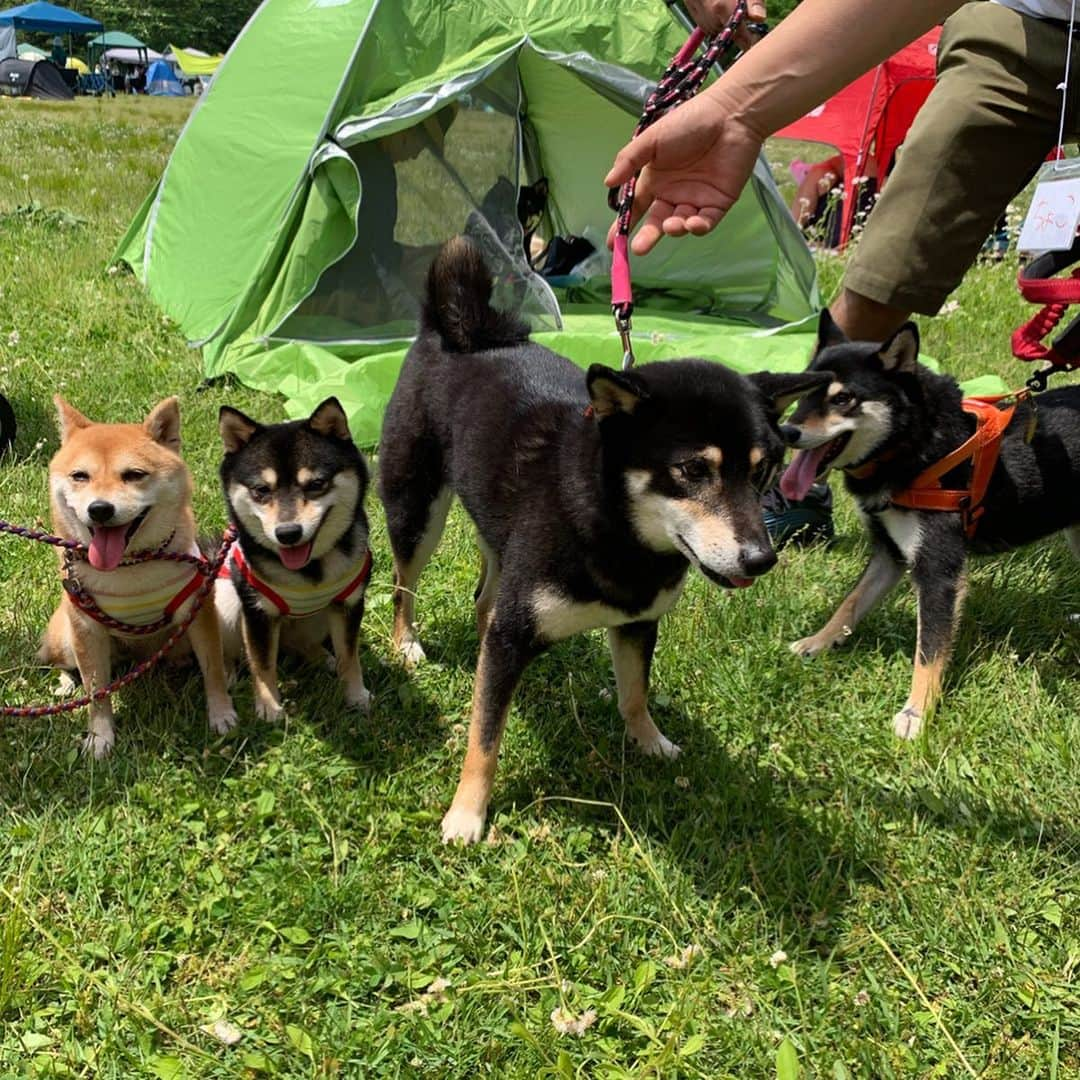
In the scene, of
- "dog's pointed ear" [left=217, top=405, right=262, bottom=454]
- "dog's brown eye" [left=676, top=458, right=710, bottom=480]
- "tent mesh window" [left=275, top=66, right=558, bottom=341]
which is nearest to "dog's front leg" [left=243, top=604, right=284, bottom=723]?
"dog's pointed ear" [left=217, top=405, right=262, bottom=454]

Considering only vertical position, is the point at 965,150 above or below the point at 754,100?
below

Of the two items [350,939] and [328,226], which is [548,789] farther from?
[328,226]

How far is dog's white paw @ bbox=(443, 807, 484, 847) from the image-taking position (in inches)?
94.8

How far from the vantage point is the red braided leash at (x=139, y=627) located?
2488 mm

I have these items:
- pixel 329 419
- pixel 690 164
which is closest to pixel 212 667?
pixel 329 419

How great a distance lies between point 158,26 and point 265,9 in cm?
5868

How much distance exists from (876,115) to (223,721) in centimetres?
1120

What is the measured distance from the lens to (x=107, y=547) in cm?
254

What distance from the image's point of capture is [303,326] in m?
5.57

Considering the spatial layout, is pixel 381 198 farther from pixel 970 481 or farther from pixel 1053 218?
pixel 1053 218

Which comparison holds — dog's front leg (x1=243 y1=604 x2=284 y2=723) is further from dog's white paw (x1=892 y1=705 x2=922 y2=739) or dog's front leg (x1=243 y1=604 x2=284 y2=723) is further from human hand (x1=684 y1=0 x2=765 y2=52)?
human hand (x1=684 y1=0 x2=765 y2=52)

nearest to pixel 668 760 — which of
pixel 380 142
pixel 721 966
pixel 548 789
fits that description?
pixel 548 789

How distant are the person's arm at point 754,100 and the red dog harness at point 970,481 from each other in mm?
1347

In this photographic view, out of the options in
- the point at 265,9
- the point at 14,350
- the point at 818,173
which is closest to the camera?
the point at 14,350
